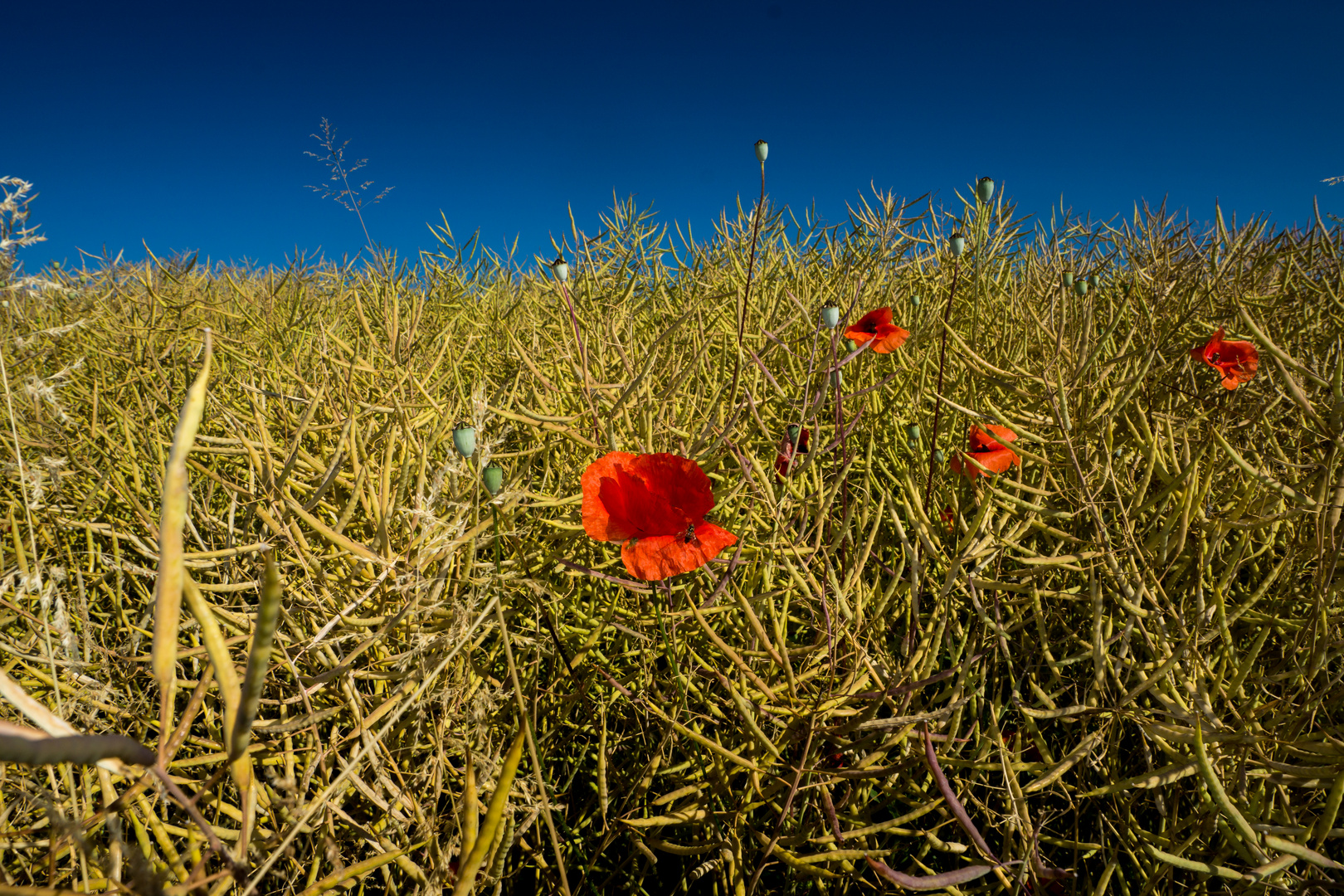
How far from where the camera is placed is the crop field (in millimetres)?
702

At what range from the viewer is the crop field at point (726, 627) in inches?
27.6

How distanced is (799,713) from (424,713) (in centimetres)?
49

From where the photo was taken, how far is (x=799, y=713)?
804 mm

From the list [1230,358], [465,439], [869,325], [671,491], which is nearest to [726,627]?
[671,491]

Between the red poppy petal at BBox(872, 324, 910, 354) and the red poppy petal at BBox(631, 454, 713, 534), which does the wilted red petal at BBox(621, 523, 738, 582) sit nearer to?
the red poppy petal at BBox(631, 454, 713, 534)

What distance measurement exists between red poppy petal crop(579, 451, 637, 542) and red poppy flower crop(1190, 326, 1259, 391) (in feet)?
3.77

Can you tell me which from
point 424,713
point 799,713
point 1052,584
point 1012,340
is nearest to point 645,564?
point 799,713

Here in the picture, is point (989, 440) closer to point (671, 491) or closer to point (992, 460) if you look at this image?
point (992, 460)

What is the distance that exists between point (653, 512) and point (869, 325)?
924mm

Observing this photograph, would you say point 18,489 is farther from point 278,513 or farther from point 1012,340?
point 1012,340

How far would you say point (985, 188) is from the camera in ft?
3.05

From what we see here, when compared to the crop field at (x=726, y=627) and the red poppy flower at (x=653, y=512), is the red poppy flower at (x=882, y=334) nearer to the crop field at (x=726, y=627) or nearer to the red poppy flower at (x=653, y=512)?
the crop field at (x=726, y=627)

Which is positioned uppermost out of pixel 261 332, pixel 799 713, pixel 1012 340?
pixel 261 332

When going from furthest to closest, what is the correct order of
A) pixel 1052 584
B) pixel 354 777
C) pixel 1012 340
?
pixel 1012 340 < pixel 1052 584 < pixel 354 777
